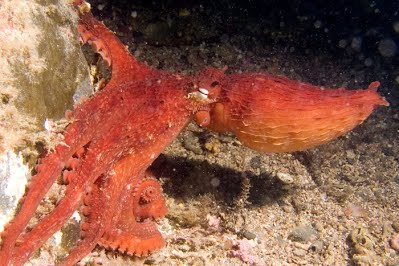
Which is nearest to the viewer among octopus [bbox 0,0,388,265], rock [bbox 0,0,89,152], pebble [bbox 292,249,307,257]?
rock [bbox 0,0,89,152]

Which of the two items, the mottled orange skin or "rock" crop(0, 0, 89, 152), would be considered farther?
the mottled orange skin

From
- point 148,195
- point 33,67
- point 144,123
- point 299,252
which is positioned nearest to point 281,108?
point 144,123

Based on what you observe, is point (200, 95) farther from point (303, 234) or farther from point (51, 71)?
point (303, 234)

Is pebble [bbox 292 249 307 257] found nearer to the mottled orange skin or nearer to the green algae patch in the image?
the mottled orange skin

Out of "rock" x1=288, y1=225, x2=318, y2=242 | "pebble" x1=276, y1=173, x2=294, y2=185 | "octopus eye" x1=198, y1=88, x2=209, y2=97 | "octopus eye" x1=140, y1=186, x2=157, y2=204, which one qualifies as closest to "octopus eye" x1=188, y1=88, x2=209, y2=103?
"octopus eye" x1=198, y1=88, x2=209, y2=97

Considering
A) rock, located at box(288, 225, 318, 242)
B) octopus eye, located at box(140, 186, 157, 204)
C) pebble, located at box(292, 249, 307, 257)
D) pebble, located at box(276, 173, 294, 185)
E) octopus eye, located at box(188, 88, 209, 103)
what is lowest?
pebble, located at box(292, 249, 307, 257)

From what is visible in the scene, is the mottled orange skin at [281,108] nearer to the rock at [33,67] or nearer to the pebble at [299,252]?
the rock at [33,67]

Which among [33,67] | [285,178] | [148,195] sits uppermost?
[33,67]

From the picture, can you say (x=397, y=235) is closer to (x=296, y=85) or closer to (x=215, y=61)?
(x=296, y=85)

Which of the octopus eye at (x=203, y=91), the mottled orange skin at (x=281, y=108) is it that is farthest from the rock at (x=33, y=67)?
the mottled orange skin at (x=281, y=108)
